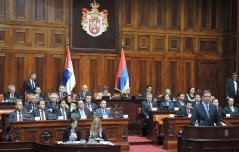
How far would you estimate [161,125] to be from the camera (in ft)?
36.7

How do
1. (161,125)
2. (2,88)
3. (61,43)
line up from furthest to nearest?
(61,43) → (2,88) → (161,125)

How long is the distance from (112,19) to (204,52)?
3.85 meters

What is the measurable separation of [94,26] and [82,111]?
16.2 feet

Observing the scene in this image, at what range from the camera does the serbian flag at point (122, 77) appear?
1427 centimetres

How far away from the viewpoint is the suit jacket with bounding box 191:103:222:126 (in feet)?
25.7

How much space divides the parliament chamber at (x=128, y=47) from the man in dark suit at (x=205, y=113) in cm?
324

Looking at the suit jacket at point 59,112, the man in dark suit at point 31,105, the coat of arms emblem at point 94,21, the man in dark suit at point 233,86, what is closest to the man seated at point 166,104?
the man in dark suit at point 233,86

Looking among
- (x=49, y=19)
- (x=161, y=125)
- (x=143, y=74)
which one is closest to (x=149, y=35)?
(x=143, y=74)

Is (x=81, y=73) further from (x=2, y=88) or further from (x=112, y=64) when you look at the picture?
(x=2, y=88)

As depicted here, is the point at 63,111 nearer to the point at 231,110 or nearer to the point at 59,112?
the point at 59,112

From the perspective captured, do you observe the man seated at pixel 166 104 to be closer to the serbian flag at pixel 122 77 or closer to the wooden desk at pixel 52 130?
the serbian flag at pixel 122 77

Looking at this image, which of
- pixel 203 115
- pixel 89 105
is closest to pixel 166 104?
pixel 89 105

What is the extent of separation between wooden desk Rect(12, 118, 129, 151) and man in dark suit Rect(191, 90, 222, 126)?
2.63m

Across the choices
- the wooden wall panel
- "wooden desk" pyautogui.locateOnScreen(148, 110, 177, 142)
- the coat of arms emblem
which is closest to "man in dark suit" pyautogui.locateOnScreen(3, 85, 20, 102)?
the wooden wall panel
